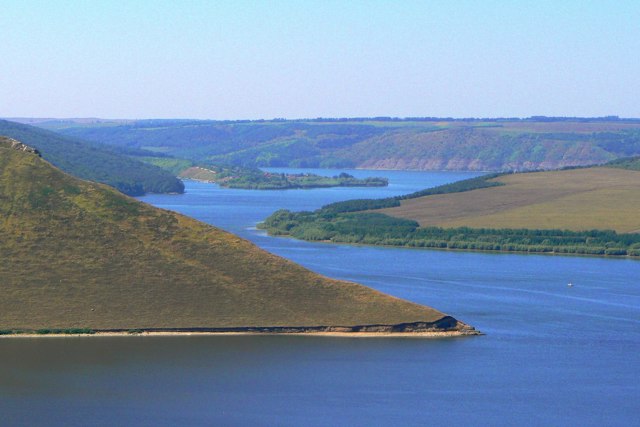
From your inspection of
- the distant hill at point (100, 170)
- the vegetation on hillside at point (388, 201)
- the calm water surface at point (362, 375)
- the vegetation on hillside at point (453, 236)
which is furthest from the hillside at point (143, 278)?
the distant hill at point (100, 170)

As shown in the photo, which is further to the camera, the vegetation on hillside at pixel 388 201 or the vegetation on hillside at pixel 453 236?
the vegetation on hillside at pixel 388 201

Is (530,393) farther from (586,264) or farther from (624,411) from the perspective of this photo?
(586,264)

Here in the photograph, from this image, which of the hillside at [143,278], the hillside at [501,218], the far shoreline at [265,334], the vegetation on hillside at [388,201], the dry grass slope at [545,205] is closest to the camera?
the far shoreline at [265,334]

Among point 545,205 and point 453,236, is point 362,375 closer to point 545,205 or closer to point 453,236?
point 453,236

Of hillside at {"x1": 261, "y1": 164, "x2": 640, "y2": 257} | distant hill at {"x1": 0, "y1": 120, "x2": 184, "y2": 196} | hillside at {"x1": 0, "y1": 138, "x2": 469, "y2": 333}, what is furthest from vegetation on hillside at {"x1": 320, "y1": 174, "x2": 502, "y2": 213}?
hillside at {"x1": 0, "y1": 138, "x2": 469, "y2": 333}

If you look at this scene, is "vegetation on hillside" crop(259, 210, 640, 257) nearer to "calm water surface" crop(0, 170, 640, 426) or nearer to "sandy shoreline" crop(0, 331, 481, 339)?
"calm water surface" crop(0, 170, 640, 426)

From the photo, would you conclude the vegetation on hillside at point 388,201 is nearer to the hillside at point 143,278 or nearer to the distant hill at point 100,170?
the distant hill at point 100,170

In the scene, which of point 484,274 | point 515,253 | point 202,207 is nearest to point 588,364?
point 484,274
